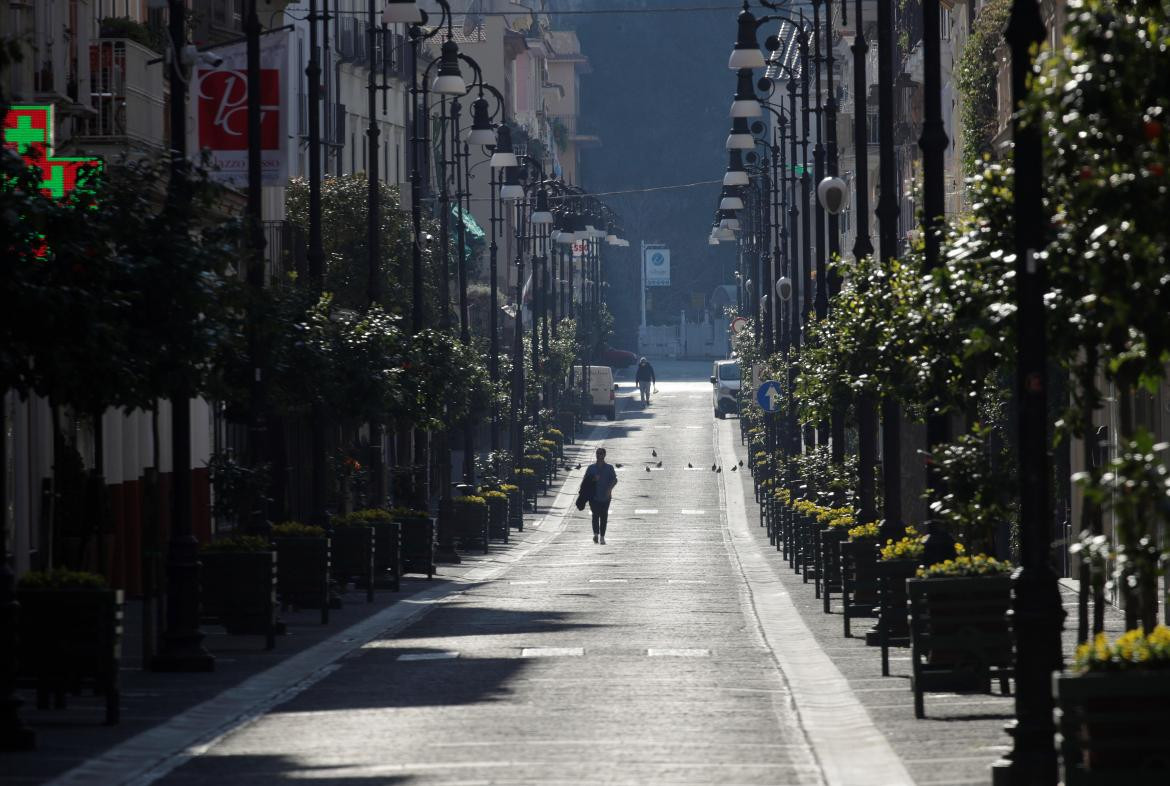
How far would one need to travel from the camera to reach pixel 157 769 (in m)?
14.5

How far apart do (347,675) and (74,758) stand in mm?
6134

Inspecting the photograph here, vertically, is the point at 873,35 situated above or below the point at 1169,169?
above

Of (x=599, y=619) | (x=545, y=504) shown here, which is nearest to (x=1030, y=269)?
(x=599, y=619)

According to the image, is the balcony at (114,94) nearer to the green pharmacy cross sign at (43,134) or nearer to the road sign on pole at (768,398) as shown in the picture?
the green pharmacy cross sign at (43,134)

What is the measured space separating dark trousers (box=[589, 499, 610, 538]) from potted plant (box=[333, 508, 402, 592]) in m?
18.4

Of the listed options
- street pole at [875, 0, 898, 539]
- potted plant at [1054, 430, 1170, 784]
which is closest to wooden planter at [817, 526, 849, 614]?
street pole at [875, 0, 898, 539]

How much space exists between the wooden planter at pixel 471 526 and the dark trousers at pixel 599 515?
2.83 m

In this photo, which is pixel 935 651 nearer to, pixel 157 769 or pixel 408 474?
pixel 157 769

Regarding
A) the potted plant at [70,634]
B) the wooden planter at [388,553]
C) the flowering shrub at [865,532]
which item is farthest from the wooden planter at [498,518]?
the potted plant at [70,634]

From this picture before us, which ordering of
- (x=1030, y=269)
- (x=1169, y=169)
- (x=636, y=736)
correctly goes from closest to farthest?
(x=1169, y=169)
(x=1030, y=269)
(x=636, y=736)

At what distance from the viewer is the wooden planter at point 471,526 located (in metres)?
52.1

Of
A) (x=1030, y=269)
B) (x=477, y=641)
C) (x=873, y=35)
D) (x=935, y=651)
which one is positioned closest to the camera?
(x=1030, y=269)

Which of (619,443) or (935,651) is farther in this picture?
(619,443)

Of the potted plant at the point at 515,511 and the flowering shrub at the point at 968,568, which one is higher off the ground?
the flowering shrub at the point at 968,568
